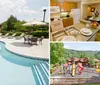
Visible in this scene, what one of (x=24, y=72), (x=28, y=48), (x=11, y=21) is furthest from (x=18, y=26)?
(x=24, y=72)

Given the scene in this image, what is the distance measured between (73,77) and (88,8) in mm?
706

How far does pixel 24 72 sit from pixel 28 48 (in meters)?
0.24

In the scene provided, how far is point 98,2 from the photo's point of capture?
2164mm

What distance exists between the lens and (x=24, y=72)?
222 centimetres

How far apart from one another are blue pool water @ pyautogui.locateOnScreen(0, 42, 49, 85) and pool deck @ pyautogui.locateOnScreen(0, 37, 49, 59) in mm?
42

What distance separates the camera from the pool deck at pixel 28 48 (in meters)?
2.21

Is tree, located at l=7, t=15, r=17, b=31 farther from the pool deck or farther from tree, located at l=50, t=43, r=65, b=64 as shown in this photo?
tree, located at l=50, t=43, r=65, b=64

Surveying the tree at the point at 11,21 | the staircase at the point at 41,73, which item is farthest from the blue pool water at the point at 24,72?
the tree at the point at 11,21

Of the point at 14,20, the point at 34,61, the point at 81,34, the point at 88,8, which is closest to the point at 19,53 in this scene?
the point at 34,61

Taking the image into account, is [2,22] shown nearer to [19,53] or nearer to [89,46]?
[19,53]

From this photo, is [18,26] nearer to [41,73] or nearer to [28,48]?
[28,48]

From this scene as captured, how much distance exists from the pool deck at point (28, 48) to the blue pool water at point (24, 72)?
42mm

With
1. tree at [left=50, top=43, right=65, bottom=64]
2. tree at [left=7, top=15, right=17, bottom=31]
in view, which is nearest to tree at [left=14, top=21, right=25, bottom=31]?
tree at [left=7, top=15, right=17, bottom=31]

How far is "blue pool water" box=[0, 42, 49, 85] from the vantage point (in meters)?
2.21
